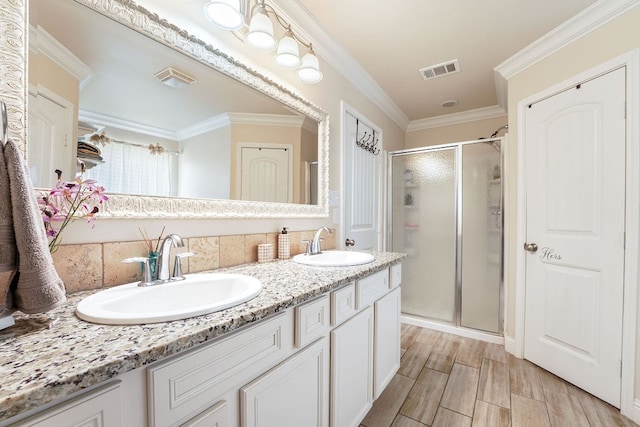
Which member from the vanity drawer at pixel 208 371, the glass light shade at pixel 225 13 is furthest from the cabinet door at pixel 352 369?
the glass light shade at pixel 225 13

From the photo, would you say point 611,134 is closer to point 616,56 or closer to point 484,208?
point 616,56

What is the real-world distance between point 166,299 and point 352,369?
86 cm

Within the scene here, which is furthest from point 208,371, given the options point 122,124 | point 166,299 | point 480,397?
point 480,397

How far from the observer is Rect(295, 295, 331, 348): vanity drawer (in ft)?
2.96

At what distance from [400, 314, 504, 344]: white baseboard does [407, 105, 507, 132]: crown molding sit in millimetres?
2425

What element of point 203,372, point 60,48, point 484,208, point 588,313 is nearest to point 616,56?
point 484,208

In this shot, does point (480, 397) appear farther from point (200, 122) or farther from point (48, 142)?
point (48, 142)

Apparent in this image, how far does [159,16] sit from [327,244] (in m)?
1.52

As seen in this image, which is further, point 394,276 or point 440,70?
point 440,70

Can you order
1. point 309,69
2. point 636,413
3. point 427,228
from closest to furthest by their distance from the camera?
point 636,413 < point 309,69 < point 427,228

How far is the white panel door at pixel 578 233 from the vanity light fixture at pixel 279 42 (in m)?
1.69

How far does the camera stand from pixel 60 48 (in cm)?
83

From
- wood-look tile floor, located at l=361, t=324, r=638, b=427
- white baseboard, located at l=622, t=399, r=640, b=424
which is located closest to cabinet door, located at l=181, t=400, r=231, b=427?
wood-look tile floor, located at l=361, t=324, r=638, b=427

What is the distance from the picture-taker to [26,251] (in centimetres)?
53
